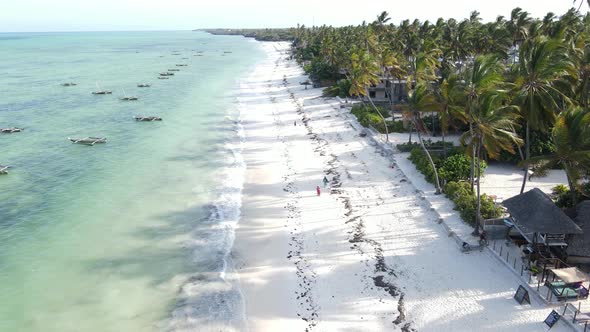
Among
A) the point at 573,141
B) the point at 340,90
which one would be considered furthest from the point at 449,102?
the point at 340,90

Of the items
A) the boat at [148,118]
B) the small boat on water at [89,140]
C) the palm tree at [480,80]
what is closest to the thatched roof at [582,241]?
the palm tree at [480,80]

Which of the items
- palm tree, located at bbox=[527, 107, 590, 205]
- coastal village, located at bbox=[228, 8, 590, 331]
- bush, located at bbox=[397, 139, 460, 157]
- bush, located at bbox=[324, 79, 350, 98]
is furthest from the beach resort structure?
palm tree, located at bbox=[527, 107, 590, 205]

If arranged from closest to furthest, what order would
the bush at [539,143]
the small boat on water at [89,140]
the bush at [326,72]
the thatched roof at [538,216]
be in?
the thatched roof at [538,216] < the bush at [539,143] < the small boat on water at [89,140] < the bush at [326,72]

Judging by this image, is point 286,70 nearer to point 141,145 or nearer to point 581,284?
point 141,145

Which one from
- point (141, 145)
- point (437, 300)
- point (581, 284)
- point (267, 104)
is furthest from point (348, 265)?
point (267, 104)

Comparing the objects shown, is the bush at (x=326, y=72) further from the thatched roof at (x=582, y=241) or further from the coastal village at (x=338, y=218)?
the thatched roof at (x=582, y=241)

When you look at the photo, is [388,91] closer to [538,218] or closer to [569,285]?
[538,218]
